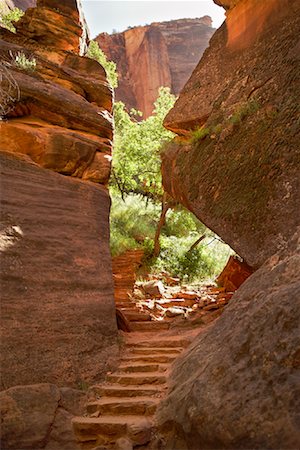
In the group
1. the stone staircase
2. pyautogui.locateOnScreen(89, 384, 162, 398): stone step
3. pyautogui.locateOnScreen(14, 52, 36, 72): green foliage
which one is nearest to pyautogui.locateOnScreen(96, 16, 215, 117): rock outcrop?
pyautogui.locateOnScreen(14, 52, 36, 72): green foliage

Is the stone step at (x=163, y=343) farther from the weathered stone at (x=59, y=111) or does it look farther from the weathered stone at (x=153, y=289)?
the weathered stone at (x=153, y=289)

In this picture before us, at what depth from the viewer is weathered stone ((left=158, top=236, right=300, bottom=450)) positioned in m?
2.94

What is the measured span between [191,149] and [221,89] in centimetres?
163

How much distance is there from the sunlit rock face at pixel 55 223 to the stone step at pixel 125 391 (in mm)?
264

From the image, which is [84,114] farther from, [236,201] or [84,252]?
[236,201]

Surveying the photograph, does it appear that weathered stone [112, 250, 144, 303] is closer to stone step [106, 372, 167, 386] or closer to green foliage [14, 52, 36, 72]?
stone step [106, 372, 167, 386]

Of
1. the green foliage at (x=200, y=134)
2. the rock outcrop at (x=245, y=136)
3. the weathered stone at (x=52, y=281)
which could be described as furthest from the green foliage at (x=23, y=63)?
the green foliage at (x=200, y=134)

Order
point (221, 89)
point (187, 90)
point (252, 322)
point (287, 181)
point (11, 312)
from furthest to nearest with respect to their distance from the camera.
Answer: point (187, 90), point (221, 89), point (287, 181), point (11, 312), point (252, 322)

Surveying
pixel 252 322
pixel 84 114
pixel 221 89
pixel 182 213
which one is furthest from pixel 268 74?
pixel 182 213

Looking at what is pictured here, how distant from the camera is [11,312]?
5.13m

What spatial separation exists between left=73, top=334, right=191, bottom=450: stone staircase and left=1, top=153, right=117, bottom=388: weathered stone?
402mm

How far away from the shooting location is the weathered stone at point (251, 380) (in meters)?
2.94

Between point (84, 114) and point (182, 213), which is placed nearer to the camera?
point (84, 114)

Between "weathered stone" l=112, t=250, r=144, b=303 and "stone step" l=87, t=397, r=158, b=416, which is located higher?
"weathered stone" l=112, t=250, r=144, b=303
